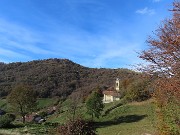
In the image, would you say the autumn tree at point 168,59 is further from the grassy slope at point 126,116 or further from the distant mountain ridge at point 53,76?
the distant mountain ridge at point 53,76

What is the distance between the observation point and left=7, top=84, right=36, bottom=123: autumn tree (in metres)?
65.6

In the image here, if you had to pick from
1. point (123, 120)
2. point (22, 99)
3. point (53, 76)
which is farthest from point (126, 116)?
point (53, 76)

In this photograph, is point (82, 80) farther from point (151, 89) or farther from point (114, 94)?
point (151, 89)

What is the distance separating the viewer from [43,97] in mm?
131375

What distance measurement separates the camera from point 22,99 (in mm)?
65625

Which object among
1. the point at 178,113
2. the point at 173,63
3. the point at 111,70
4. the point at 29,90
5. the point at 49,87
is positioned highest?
the point at 111,70

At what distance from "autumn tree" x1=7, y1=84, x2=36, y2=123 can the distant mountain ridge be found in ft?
204

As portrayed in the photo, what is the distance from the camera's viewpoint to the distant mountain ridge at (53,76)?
13875 cm

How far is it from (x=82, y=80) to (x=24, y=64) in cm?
3540

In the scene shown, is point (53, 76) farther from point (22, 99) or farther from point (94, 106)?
point (94, 106)

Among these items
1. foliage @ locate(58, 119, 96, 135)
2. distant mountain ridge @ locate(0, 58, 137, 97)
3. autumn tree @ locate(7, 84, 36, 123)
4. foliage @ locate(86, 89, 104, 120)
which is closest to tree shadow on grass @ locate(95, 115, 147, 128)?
foliage @ locate(86, 89, 104, 120)

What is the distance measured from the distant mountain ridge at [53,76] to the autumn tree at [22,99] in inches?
2446

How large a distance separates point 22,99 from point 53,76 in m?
88.4

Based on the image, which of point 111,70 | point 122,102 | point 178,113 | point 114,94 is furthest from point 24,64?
point 178,113
